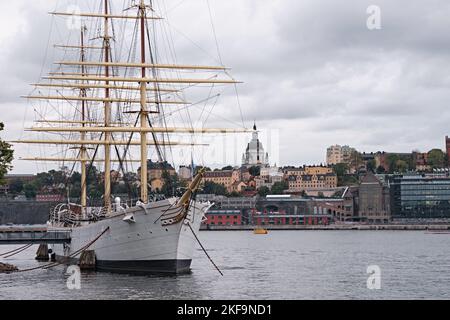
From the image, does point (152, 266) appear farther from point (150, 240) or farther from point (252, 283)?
point (252, 283)

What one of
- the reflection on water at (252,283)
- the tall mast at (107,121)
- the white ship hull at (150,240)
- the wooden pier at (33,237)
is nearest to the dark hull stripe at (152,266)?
the white ship hull at (150,240)

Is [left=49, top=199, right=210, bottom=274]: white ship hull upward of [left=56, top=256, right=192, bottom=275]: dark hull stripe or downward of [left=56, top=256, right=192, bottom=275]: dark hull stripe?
upward

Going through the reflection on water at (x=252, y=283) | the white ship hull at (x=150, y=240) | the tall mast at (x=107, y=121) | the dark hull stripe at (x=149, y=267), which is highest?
the tall mast at (x=107, y=121)

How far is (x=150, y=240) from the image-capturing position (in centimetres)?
5138

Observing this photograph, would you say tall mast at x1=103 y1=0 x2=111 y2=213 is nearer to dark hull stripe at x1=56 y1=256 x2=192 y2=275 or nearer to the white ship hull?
the white ship hull

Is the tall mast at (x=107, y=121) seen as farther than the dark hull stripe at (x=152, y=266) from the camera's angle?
Yes

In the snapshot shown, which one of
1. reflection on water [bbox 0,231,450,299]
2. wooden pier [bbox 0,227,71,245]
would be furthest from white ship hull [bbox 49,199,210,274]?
wooden pier [bbox 0,227,71,245]

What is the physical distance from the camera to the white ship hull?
5081 cm

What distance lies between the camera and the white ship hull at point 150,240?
50812 millimetres

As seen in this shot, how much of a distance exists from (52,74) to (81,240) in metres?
15.6

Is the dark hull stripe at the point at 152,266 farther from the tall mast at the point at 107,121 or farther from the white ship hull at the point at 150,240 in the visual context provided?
the tall mast at the point at 107,121
